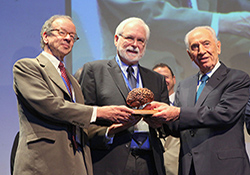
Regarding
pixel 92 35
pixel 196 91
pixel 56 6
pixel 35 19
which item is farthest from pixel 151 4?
pixel 196 91

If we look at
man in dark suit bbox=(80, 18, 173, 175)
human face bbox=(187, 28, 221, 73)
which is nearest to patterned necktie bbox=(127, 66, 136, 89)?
man in dark suit bbox=(80, 18, 173, 175)

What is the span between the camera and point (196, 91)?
3096 mm

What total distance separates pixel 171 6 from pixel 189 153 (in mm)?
2555

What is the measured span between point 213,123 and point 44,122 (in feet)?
4.58

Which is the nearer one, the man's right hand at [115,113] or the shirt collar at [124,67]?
the man's right hand at [115,113]

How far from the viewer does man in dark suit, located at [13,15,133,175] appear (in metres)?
2.22

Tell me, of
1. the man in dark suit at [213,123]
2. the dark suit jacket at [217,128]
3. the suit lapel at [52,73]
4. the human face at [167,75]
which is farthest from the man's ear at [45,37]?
the human face at [167,75]

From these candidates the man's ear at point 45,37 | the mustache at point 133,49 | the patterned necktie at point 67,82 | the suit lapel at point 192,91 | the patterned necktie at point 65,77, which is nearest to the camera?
the patterned necktie at point 67,82

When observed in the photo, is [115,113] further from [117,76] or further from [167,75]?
[167,75]

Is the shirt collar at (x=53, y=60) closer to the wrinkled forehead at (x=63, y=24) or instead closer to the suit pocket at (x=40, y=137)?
the wrinkled forehead at (x=63, y=24)

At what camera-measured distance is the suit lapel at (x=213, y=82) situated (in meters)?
2.94

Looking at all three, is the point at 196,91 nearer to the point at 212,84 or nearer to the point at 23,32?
the point at 212,84

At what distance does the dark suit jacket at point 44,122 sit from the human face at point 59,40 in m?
0.27

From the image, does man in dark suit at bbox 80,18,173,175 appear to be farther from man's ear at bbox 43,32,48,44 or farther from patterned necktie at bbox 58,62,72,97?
man's ear at bbox 43,32,48,44
